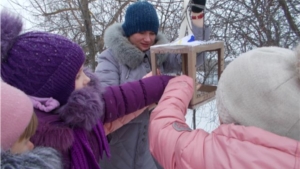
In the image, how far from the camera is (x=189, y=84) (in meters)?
1.20

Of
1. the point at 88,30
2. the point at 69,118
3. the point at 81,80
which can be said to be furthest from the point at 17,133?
the point at 88,30

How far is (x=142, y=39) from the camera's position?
5.07 ft

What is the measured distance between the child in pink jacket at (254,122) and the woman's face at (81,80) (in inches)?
17.3

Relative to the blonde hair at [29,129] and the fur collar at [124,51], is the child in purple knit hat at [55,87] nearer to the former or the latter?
the blonde hair at [29,129]

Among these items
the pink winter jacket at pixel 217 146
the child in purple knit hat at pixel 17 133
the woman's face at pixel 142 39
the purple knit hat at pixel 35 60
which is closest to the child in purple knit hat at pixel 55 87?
the purple knit hat at pixel 35 60

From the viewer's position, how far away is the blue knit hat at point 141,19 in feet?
4.94

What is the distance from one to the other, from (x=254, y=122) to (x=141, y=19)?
0.92 m

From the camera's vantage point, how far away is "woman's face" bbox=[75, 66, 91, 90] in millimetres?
1084

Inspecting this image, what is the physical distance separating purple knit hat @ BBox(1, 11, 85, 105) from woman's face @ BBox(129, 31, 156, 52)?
23.0 inches

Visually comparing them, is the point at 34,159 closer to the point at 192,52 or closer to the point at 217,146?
the point at 217,146

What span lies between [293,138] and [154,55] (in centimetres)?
74

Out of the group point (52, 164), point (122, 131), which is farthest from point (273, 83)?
point (122, 131)

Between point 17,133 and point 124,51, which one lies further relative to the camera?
point 124,51

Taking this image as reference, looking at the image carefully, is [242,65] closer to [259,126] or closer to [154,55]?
[259,126]
